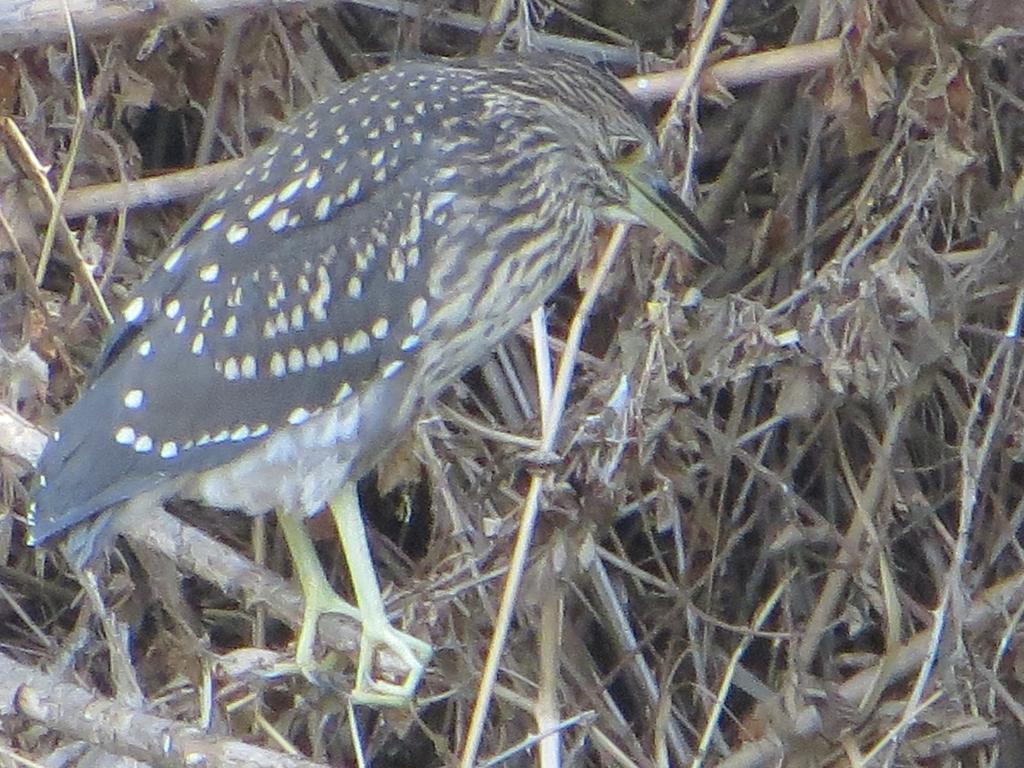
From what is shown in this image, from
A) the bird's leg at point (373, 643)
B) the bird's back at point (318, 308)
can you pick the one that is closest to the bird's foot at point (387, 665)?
the bird's leg at point (373, 643)

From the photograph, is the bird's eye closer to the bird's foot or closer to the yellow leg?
the yellow leg

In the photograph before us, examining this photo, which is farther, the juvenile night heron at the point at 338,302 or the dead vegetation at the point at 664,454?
the juvenile night heron at the point at 338,302

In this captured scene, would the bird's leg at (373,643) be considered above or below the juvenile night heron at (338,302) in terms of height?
below

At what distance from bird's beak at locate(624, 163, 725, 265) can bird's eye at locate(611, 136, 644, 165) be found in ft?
0.04

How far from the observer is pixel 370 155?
2.39 meters

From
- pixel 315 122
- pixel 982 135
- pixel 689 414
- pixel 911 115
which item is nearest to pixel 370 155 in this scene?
pixel 315 122

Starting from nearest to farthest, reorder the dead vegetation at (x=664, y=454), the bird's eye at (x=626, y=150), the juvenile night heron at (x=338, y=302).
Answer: the dead vegetation at (x=664, y=454) < the juvenile night heron at (x=338, y=302) < the bird's eye at (x=626, y=150)

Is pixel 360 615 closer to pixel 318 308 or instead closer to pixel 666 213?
pixel 318 308

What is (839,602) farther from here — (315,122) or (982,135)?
(315,122)

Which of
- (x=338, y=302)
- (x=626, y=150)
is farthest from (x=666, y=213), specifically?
(x=338, y=302)

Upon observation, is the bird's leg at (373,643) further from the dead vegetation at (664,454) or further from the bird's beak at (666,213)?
the bird's beak at (666,213)

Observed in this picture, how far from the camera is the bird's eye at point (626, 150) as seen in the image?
2455 mm

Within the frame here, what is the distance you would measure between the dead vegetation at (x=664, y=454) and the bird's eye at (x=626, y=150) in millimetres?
Result: 68

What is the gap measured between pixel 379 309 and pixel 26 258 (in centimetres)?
57
